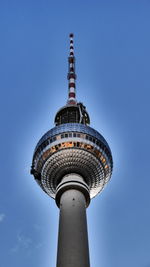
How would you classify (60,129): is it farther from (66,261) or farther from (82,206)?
(66,261)

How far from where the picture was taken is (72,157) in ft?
113

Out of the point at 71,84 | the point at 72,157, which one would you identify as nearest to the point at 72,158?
the point at 72,157

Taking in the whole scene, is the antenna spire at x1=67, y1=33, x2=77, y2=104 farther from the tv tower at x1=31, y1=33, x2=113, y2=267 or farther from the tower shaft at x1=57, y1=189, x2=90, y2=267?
the tower shaft at x1=57, y1=189, x2=90, y2=267

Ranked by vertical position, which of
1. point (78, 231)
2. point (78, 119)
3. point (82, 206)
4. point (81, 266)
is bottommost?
point (81, 266)

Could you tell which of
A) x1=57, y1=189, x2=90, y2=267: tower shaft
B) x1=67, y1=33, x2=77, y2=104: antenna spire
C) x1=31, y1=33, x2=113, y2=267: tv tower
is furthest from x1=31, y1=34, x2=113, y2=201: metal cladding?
x1=67, y1=33, x2=77, y2=104: antenna spire

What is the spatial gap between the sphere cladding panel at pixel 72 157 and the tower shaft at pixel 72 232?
3446mm

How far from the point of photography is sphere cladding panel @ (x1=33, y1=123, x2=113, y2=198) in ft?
113

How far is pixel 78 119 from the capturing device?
40344mm

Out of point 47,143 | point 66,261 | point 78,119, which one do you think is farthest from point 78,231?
point 78,119

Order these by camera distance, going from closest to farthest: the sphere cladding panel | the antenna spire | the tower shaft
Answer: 1. the tower shaft
2. the sphere cladding panel
3. the antenna spire

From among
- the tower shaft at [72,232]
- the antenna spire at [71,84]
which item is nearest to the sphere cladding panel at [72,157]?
the tower shaft at [72,232]

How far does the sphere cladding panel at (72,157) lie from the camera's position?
1361 inches

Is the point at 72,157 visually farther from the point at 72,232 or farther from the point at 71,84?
the point at 71,84

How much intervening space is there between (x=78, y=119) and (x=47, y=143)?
652 cm
